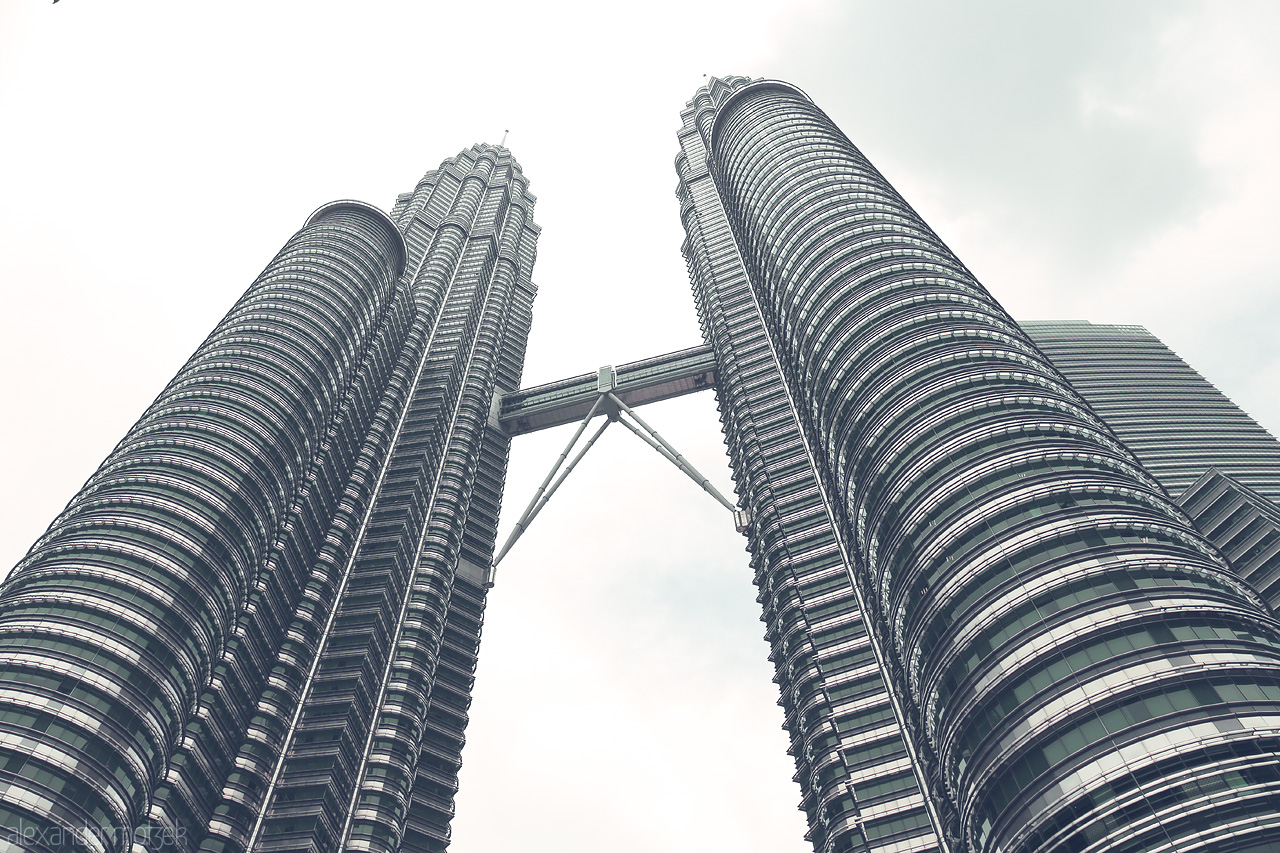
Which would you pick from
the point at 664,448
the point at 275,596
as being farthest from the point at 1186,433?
the point at 275,596

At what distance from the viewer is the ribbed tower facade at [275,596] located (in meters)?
66.6

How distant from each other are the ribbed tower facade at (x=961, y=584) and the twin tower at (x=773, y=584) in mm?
252

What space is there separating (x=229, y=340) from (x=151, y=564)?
115 feet

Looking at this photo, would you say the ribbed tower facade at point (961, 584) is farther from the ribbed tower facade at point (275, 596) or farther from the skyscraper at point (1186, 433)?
the ribbed tower facade at point (275, 596)

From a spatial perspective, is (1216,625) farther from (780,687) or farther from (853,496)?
(780,687)

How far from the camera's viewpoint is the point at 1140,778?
4697 cm

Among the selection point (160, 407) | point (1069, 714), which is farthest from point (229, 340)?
point (1069, 714)

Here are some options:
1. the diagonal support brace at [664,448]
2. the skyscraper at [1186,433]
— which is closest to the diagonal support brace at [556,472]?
the diagonal support brace at [664,448]

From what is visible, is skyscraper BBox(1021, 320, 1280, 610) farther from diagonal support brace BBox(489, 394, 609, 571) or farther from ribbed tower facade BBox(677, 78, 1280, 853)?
diagonal support brace BBox(489, 394, 609, 571)

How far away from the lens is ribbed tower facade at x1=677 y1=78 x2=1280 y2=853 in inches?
1911

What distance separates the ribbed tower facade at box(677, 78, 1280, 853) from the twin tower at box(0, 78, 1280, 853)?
0.25 metres

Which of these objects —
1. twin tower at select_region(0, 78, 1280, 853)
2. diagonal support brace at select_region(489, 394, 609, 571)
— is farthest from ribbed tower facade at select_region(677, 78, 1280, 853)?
diagonal support brace at select_region(489, 394, 609, 571)

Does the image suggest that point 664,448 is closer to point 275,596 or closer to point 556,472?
point 556,472

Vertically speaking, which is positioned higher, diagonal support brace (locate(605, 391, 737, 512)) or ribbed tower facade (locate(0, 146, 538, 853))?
diagonal support brace (locate(605, 391, 737, 512))
